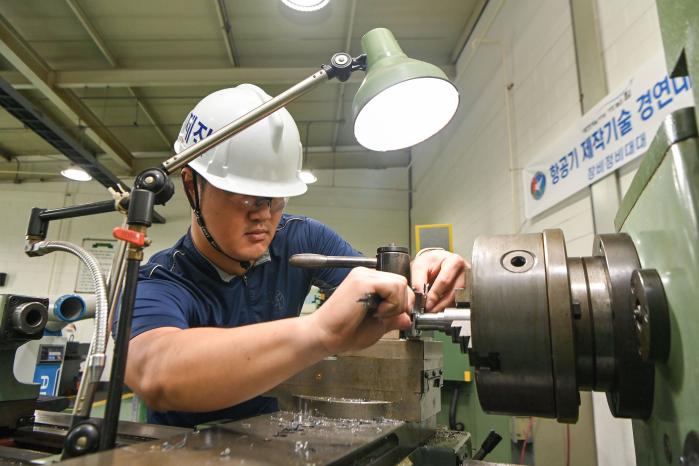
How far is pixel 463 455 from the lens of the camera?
2.76 ft

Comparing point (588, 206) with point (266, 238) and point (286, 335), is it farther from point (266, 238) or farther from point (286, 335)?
point (286, 335)

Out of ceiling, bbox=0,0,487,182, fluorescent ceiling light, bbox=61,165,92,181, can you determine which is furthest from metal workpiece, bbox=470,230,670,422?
fluorescent ceiling light, bbox=61,165,92,181

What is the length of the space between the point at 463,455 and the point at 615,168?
3.65 feet

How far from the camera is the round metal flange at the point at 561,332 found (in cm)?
43

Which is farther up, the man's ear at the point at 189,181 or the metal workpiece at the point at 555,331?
the man's ear at the point at 189,181

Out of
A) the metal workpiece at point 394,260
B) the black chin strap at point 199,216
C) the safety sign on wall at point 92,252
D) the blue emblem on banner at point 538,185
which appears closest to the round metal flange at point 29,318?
the black chin strap at point 199,216

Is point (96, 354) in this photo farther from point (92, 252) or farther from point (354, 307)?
point (92, 252)

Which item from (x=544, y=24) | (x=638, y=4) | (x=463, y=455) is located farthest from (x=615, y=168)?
(x=463, y=455)

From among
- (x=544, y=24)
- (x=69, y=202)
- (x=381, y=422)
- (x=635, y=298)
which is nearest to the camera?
(x=635, y=298)

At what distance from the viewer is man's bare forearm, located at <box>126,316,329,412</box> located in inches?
24.9

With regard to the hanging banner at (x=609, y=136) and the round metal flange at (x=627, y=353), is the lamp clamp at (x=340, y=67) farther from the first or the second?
the hanging banner at (x=609, y=136)

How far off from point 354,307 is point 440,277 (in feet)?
1.11

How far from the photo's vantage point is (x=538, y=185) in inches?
76.5

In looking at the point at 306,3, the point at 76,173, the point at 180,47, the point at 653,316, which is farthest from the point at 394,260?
the point at 76,173
